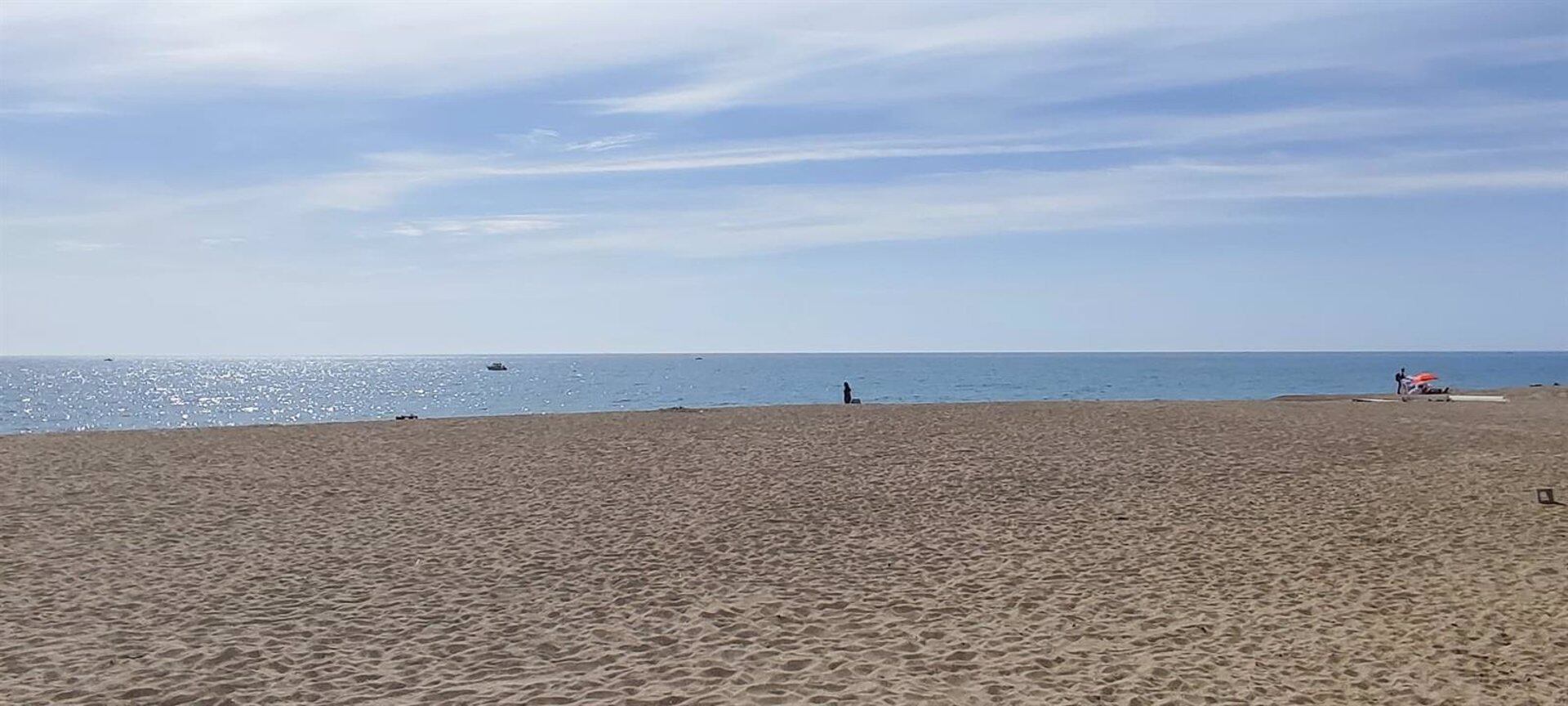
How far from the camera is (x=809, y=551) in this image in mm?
12469

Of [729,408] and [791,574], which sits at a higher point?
[729,408]

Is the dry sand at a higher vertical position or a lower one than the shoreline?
lower

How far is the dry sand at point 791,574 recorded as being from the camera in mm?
8039

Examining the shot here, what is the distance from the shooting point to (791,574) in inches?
447

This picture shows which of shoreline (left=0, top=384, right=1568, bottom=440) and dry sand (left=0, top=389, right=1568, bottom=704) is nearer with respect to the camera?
dry sand (left=0, top=389, right=1568, bottom=704)

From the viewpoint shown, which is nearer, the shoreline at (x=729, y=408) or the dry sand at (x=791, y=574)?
the dry sand at (x=791, y=574)

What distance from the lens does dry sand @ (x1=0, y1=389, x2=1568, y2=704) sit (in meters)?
8.04

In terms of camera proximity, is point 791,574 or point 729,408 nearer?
point 791,574

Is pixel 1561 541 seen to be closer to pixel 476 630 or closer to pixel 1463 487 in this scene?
Result: pixel 1463 487

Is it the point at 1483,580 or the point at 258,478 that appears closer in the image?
the point at 1483,580

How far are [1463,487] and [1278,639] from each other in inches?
363

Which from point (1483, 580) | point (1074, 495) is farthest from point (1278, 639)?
point (1074, 495)

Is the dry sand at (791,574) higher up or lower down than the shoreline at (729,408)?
lower down

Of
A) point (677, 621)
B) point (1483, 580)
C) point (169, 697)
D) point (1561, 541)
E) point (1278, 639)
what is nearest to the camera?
point (169, 697)
